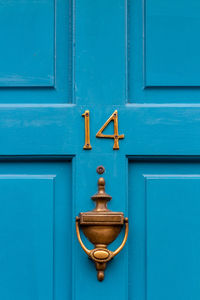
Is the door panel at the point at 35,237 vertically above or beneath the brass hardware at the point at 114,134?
beneath

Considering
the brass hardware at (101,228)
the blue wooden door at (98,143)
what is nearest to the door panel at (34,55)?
the blue wooden door at (98,143)

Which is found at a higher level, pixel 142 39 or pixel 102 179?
pixel 142 39

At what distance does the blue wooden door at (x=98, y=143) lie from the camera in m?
1.03

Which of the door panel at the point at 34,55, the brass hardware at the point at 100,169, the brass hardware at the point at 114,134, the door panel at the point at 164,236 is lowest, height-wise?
the door panel at the point at 164,236

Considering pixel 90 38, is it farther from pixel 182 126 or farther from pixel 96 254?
pixel 96 254

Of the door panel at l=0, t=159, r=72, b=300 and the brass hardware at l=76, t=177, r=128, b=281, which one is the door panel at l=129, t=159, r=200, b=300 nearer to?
the brass hardware at l=76, t=177, r=128, b=281

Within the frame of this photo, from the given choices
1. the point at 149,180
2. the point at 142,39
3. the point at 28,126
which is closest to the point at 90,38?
the point at 142,39

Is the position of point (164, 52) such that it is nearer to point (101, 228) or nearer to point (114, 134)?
point (114, 134)

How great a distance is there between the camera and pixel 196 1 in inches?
43.0

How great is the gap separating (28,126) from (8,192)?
0.15 metres

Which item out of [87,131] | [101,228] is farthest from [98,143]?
[101,228]

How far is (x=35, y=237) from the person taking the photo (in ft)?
3.41

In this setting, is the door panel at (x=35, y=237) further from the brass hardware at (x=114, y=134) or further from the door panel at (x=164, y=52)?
the door panel at (x=164, y=52)

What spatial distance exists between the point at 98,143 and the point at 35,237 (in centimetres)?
25
